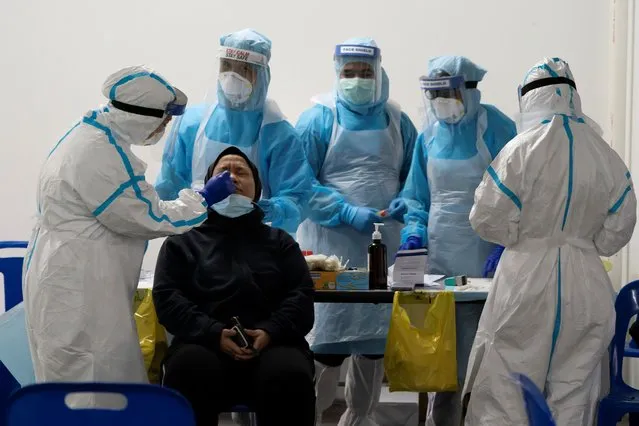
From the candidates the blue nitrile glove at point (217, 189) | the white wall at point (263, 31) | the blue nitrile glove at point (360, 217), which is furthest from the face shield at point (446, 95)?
the blue nitrile glove at point (217, 189)

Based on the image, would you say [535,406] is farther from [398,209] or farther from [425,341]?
[398,209]

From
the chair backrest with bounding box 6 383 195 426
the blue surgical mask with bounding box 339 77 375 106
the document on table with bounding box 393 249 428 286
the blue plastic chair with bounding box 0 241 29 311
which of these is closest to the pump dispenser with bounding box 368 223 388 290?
the document on table with bounding box 393 249 428 286

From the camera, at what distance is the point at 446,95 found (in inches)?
158

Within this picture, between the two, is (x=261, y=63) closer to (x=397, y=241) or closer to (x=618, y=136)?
(x=397, y=241)

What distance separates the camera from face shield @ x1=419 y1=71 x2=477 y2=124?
396 centimetres

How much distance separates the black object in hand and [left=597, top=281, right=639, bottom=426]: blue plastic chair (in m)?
1.20

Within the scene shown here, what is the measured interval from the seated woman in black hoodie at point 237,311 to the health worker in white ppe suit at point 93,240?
260 millimetres

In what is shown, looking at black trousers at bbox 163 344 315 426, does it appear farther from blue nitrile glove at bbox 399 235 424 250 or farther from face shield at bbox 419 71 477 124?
face shield at bbox 419 71 477 124

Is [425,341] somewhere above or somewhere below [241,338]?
below

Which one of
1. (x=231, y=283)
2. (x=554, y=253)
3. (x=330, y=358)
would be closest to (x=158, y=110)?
(x=231, y=283)

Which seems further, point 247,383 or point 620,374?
point 620,374

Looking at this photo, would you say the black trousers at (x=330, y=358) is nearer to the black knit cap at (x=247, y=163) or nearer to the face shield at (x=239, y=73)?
the black knit cap at (x=247, y=163)

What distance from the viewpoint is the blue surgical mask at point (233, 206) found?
10.7 feet

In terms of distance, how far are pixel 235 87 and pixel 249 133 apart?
0.21m
